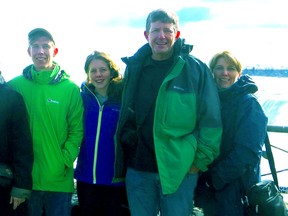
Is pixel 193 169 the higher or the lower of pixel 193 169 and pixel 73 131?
the lower

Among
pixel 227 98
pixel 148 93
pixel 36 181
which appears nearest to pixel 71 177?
pixel 36 181

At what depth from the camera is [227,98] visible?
3971mm

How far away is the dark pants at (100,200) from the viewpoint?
165 inches

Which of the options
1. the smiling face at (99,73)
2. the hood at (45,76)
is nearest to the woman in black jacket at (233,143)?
the smiling face at (99,73)

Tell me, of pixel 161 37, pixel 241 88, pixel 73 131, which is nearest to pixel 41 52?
pixel 73 131

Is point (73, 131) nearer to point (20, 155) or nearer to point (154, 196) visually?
point (20, 155)

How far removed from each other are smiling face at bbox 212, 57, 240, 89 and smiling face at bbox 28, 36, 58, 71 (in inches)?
56.9

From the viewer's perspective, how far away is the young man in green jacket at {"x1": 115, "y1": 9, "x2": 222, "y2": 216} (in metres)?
3.74

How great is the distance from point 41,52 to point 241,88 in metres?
1.71

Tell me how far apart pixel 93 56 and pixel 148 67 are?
0.58 meters

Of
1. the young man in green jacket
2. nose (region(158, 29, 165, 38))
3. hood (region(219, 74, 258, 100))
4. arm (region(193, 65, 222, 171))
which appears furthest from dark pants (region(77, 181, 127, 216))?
nose (region(158, 29, 165, 38))

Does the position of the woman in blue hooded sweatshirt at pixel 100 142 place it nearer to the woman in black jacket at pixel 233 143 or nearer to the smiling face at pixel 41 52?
the smiling face at pixel 41 52

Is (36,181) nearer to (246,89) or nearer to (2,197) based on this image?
(2,197)

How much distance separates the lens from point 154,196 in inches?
155
